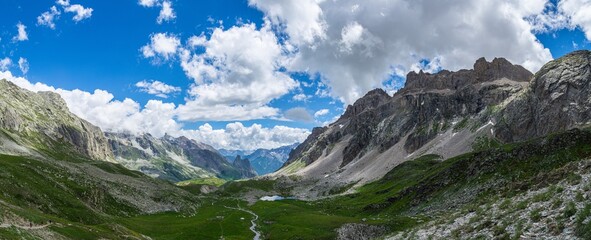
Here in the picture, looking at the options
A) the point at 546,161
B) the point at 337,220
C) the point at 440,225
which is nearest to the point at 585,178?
the point at 440,225

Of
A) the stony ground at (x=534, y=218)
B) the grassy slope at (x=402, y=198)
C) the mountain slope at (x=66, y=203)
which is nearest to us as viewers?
the stony ground at (x=534, y=218)

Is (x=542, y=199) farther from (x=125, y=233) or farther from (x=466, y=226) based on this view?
(x=125, y=233)

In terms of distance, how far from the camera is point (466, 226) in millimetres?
34469

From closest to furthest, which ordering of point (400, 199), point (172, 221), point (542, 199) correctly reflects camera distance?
point (542, 199), point (400, 199), point (172, 221)

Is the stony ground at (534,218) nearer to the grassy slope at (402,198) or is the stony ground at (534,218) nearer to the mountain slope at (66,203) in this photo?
the grassy slope at (402,198)

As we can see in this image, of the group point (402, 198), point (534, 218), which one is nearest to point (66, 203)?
point (402, 198)

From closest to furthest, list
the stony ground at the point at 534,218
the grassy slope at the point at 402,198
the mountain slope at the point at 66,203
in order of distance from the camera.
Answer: the stony ground at the point at 534,218, the mountain slope at the point at 66,203, the grassy slope at the point at 402,198

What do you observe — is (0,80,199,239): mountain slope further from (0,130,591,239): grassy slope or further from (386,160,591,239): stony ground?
(386,160,591,239): stony ground

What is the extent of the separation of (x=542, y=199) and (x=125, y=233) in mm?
68382

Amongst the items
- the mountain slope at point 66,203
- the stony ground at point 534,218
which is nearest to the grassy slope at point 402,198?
the mountain slope at point 66,203

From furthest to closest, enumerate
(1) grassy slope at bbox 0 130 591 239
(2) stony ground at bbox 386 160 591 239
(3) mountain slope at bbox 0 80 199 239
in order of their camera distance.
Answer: (1) grassy slope at bbox 0 130 591 239 → (3) mountain slope at bbox 0 80 199 239 → (2) stony ground at bbox 386 160 591 239

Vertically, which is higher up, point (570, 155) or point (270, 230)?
point (570, 155)

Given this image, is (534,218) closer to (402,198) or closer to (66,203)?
(402,198)

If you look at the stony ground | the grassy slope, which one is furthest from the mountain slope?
the stony ground
